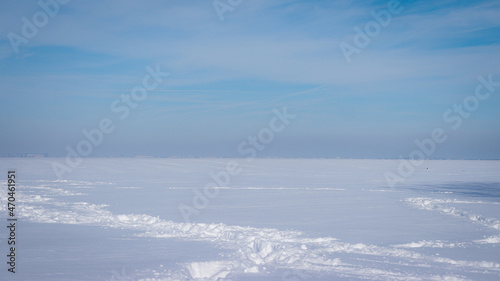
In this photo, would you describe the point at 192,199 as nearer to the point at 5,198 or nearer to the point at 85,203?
the point at 85,203

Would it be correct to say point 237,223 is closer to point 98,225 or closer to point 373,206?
point 98,225

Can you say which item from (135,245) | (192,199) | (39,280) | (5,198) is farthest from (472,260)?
(5,198)

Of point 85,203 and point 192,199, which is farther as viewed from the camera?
point 192,199

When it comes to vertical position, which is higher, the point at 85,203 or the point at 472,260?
the point at 85,203

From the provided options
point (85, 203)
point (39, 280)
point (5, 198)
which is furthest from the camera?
point (5, 198)

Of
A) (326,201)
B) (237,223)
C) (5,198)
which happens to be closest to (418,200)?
(326,201)

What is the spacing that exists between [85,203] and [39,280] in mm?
8863

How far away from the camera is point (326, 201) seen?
1617cm

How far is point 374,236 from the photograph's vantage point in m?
9.39

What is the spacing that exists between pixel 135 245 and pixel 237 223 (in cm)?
331

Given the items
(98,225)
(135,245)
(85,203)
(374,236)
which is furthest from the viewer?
(85,203)

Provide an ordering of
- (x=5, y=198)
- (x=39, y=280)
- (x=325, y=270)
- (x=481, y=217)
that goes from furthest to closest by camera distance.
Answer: (x=5, y=198) < (x=481, y=217) < (x=325, y=270) < (x=39, y=280)

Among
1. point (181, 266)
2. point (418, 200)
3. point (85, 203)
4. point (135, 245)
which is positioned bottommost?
point (181, 266)

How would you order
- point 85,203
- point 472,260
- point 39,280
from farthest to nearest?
point 85,203
point 472,260
point 39,280
